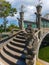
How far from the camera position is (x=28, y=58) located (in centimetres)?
1033

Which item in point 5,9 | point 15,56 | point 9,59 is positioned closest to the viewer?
point 9,59

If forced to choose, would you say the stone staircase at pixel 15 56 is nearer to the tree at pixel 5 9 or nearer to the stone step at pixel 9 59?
the stone step at pixel 9 59

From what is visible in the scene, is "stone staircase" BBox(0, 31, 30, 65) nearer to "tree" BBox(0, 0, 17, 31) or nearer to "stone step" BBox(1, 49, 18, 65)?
"stone step" BBox(1, 49, 18, 65)

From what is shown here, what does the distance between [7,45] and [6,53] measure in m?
1.96

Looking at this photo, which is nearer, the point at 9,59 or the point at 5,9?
the point at 9,59

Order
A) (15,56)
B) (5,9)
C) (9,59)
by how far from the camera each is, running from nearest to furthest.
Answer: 1. (9,59)
2. (15,56)
3. (5,9)

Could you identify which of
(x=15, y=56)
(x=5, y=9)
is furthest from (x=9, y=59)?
(x=5, y=9)

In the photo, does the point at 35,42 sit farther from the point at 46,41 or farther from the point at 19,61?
the point at 46,41

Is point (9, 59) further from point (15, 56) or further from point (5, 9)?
point (5, 9)

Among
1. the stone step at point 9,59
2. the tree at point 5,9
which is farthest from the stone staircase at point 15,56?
the tree at point 5,9

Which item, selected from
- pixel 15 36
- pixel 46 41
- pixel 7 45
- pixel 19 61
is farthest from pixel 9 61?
pixel 46 41

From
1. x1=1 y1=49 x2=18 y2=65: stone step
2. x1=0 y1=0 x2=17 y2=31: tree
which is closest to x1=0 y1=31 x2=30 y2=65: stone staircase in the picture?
x1=1 y1=49 x2=18 y2=65: stone step

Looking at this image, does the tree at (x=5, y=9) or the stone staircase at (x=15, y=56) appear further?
the tree at (x=5, y=9)

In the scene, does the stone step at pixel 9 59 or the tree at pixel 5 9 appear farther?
the tree at pixel 5 9
